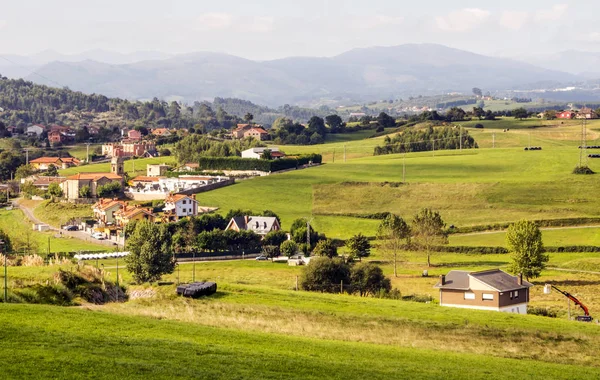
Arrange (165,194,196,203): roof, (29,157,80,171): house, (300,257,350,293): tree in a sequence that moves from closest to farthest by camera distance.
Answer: (300,257,350,293): tree
(165,194,196,203): roof
(29,157,80,171): house

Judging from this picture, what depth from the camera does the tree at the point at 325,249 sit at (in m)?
69.6

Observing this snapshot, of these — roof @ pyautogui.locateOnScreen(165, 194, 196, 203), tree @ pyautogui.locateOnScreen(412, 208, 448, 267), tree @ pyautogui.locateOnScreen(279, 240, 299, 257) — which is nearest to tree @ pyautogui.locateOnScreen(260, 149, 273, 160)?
roof @ pyautogui.locateOnScreen(165, 194, 196, 203)

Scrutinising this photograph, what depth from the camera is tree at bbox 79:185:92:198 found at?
351 feet

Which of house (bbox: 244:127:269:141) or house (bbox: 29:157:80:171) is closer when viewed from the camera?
house (bbox: 29:157:80:171)

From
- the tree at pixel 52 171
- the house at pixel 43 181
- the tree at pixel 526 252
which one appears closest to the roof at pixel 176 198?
the house at pixel 43 181

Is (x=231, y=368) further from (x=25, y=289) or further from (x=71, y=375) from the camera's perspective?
(x=25, y=289)

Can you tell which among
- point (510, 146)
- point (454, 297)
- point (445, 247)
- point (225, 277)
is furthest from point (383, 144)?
point (454, 297)

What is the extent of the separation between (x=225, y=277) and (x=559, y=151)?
77616mm

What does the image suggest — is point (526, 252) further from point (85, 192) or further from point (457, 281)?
point (85, 192)

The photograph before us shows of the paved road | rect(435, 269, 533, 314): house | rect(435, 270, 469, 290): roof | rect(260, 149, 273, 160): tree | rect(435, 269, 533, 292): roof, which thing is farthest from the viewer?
rect(260, 149, 273, 160): tree

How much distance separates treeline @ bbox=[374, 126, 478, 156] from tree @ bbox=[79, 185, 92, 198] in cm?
5529

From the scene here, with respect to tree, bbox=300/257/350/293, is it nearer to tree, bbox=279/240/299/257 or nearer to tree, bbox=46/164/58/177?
tree, bbox=279/240/299/257

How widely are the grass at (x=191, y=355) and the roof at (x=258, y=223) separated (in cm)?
5603

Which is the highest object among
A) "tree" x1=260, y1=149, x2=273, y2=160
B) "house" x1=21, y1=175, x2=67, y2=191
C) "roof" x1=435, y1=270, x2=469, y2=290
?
"tree" x1=260, y1=149, x2=273, y2=160
